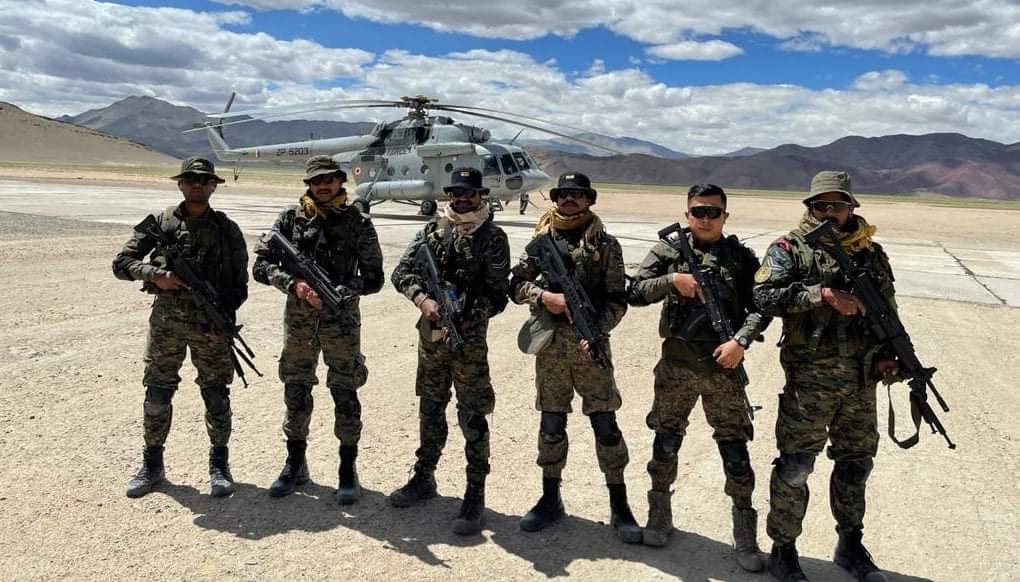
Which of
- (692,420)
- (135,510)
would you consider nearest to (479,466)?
(135,510)

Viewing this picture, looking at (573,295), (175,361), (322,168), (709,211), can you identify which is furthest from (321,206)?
(709,211)

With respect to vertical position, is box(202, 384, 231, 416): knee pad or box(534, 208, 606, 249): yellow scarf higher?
box(534, 208, 606, 249): yellow scarf

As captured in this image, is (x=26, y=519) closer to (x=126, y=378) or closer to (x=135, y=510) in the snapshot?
(x=135, y=510)

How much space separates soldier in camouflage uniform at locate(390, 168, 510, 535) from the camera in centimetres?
418

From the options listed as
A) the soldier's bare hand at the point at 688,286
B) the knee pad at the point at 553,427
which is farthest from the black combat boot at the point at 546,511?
the soldier's bare hand at the point at 688,286

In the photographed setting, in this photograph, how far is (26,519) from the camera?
13.0 feet

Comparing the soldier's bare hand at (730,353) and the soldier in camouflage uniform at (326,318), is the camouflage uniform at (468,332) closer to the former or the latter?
the soldier in camouflage uniform at (326,318)

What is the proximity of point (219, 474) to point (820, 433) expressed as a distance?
3.57m

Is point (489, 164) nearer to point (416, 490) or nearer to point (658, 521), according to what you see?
point (416, 490)

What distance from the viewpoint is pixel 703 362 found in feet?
12.2

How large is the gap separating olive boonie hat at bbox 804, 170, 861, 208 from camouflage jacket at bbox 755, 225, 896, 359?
23 cm

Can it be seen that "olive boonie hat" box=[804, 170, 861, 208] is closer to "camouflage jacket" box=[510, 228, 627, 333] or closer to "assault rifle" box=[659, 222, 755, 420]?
"assault rifle" box=[659, 222, 755, 420]

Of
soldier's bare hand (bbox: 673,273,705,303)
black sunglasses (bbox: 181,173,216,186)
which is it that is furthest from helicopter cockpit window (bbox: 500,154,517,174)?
soldier's bare hand (bbox: 673,273,705,303)

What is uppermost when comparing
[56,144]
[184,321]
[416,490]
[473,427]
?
[56,144]
